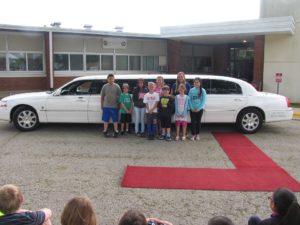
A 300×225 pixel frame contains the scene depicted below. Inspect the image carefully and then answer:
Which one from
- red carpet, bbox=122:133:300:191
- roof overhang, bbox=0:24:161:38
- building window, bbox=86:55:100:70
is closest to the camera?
red carpet, bbox=122:133:300:191

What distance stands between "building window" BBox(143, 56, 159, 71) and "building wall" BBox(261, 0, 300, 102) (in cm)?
811

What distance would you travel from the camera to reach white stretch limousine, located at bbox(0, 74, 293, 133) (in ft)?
32.0

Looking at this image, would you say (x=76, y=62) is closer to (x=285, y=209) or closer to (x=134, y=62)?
(x=134, y=62)

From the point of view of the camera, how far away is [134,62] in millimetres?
24469

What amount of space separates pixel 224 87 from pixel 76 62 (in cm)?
1430

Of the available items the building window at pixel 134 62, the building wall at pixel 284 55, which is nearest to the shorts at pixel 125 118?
the building wall at pixel 284 55

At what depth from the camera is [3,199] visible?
3018 mm

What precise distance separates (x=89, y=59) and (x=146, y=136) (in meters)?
14.5

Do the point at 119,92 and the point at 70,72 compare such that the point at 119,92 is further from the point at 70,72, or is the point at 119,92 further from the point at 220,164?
the point at 70,72

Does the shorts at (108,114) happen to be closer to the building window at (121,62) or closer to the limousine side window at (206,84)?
the limousine side window at (206,84)

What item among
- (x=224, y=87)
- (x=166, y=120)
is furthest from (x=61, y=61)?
(x=166, y=120)

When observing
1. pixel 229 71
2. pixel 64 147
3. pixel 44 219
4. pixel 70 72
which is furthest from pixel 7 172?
pixel 229 71

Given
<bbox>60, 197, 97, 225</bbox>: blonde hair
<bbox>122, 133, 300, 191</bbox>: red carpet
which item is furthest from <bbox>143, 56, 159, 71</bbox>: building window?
<bbox>60, 197, 97, 225</bbox>: blonde hair

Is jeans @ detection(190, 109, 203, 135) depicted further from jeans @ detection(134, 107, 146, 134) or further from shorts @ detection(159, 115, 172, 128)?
jeans @ detection(134, 107, 146, 134)
